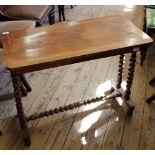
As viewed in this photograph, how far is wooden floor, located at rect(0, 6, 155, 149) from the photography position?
1.74m

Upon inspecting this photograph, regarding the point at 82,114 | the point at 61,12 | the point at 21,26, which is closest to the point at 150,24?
the point at 82,114

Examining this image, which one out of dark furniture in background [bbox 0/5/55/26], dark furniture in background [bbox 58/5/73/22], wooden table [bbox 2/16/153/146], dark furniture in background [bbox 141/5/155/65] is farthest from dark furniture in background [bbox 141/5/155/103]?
dark furniture in background [bbox 58/5/73/22]

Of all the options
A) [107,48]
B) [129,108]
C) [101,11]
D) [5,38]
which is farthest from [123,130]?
[101,11]

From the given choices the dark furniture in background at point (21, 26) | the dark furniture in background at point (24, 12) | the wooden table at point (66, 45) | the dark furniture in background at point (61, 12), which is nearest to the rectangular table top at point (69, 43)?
the wooden table at point (66, 45)

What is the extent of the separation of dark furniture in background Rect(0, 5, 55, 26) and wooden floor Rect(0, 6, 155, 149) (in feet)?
1.83

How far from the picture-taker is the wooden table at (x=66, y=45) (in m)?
1.37

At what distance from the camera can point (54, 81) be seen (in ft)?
7.63

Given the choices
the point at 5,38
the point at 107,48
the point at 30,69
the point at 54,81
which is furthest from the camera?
the point at 54,81

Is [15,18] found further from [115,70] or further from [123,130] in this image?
[123,130]

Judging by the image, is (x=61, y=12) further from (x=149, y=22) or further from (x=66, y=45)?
(x=66, y=45)

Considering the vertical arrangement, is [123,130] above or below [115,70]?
below

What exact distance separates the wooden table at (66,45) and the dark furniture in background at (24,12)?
747mm

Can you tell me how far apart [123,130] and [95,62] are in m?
0.99

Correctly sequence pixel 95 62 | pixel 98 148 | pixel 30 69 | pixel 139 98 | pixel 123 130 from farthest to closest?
1. pixel 95 62
2. pixel 139 98
3. pixel 123 130
4. pixel 98 148
5. pixel 30 69
